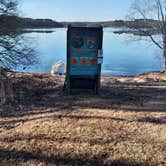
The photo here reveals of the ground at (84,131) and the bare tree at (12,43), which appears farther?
the bare tree at (12,43)

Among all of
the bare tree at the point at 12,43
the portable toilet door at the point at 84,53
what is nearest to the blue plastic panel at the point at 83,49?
the portable toilet door at the point at 84,53

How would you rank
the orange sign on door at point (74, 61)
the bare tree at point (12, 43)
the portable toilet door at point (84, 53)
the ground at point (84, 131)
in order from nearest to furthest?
the ground at point (84, 131), the portable toilet door at point (84, 53), the orange sign on door at point (74, 61), the bare tree at point (12, 43)

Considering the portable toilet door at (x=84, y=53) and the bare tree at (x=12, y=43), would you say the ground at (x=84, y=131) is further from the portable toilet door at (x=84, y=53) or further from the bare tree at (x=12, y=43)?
the bare tree at (x=12, y=43)

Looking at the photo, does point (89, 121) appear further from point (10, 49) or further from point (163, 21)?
point (163, 21)

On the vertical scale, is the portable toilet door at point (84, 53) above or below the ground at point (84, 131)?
above

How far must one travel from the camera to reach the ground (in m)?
5.53

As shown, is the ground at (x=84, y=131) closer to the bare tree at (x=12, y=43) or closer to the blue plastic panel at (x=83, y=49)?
the blue plastic panel at (x=83, y=49)

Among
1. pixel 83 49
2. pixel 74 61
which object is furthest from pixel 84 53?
pixel 74 61

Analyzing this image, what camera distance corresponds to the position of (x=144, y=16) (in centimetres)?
3409

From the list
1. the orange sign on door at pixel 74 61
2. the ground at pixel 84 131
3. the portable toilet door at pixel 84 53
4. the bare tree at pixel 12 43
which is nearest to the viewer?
the ground at pixel 84 131

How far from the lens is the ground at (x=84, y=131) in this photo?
5527 millimetres

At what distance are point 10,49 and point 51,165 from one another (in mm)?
11329

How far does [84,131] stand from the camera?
648 centimetres

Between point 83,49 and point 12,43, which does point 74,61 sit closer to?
point 83,49
